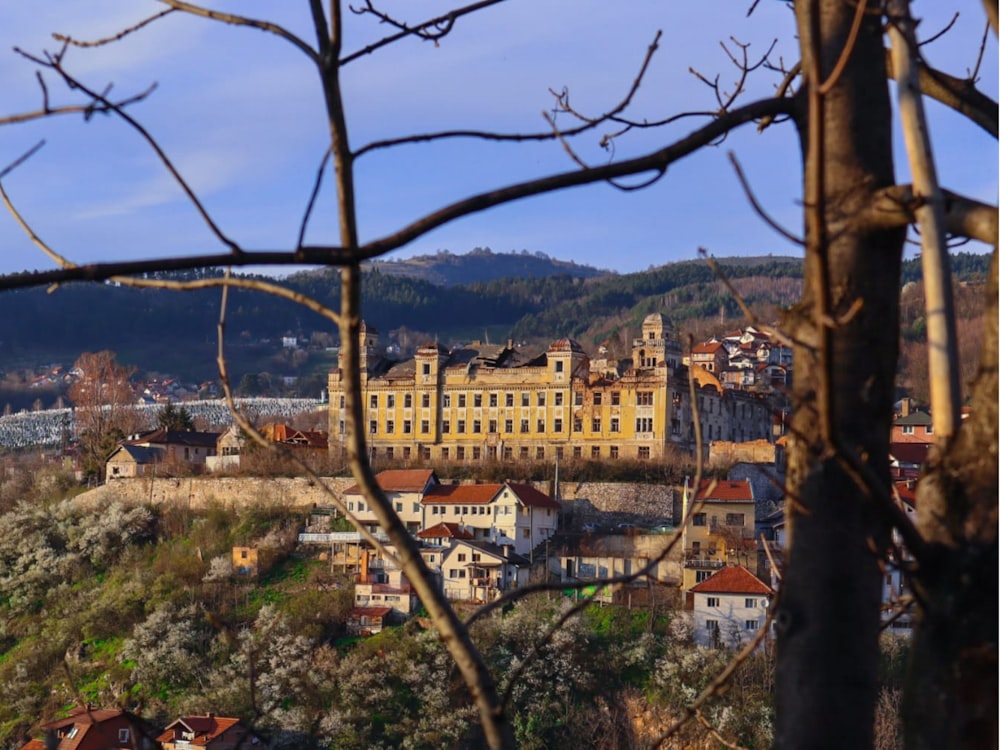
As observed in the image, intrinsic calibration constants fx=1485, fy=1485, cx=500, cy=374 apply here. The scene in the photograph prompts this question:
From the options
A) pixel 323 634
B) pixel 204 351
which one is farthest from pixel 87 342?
pixel 323 634

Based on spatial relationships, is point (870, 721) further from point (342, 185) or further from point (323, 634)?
point (323, 634)

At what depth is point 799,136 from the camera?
6.53 ft

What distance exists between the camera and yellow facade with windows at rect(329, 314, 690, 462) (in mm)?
45750

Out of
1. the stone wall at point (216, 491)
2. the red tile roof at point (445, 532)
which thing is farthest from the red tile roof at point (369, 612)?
the stone wall at point (216, 491)

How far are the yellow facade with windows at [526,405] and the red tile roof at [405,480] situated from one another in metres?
2.83

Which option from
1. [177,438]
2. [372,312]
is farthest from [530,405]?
[372,312]

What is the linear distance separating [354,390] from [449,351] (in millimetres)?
48094

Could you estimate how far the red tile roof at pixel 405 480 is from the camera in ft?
141

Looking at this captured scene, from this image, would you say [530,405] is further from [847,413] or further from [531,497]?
[847,413]

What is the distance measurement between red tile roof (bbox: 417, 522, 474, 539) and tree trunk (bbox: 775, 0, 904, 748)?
39.3m

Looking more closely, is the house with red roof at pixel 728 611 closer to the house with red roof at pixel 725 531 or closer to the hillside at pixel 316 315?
the house with red roof at pixel 725 531

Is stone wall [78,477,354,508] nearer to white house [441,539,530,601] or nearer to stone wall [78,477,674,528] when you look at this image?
stone wall [78,477,674,528]

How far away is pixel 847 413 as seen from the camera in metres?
1.75

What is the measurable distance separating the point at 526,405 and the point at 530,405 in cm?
13
